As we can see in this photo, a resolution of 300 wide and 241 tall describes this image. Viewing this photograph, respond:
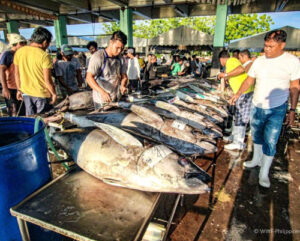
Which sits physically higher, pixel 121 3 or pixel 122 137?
pixel 121 3

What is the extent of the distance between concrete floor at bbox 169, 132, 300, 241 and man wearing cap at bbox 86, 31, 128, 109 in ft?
6.55

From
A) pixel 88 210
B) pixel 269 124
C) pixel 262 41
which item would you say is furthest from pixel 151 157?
pixel 262 41

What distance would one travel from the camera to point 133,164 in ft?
4.68

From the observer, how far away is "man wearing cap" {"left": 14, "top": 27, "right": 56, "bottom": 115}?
2986 mm

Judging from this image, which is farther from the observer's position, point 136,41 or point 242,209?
point 136,41

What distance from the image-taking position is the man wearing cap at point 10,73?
3953 millimetres

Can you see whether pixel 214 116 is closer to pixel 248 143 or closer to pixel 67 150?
pixel 248 143

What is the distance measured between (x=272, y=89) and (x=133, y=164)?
250cm

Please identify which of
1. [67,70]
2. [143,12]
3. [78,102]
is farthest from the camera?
[143,12]

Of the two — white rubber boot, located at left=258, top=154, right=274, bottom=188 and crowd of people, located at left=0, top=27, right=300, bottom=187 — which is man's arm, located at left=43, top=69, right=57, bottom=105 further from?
white rubber boot, located at left=258, top=154, right=274, bottom=188

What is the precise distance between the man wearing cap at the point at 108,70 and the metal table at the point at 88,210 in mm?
1648

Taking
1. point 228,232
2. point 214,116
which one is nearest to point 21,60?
point 214,116

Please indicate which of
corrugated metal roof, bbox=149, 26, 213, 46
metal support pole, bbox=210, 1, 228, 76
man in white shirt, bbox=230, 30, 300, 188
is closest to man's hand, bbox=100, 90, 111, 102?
man in white shirt, bbox=230, 30, 300, 188

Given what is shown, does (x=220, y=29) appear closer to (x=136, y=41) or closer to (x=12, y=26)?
(x=136, y=41)
